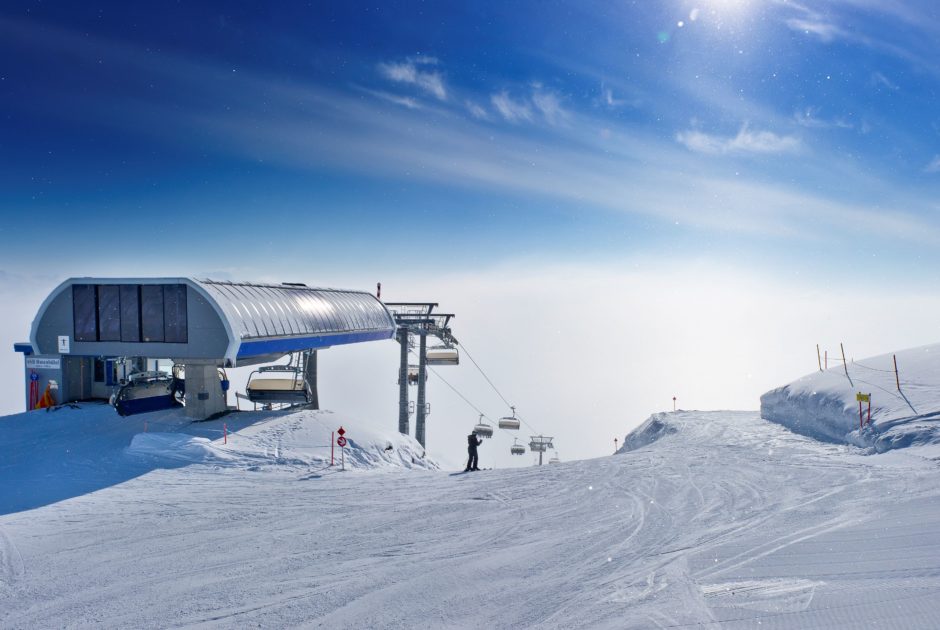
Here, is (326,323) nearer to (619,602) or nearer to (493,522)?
(493,522)

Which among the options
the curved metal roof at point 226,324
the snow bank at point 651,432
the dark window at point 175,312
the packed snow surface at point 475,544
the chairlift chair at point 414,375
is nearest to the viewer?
the packed snow surface at point 475,544

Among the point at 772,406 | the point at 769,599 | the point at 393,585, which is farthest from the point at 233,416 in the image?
the point at 772,406

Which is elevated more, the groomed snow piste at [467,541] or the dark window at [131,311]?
the dark window at [131,311]

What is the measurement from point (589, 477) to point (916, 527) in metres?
6.57

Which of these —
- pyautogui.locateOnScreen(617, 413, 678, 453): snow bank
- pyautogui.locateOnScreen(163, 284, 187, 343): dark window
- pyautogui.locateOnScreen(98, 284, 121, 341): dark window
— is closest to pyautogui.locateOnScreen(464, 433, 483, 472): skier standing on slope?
pyautogui.locateOnScreen(163, 284, 187, 343): dark window

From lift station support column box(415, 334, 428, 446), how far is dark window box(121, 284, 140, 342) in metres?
14.5

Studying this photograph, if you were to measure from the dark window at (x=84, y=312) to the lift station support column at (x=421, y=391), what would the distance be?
15.3 meters

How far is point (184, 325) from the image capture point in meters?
18.5

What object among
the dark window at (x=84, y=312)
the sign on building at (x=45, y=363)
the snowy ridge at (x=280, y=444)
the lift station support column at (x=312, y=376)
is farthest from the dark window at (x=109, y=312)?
the lift station support column at (x=312, y=376)

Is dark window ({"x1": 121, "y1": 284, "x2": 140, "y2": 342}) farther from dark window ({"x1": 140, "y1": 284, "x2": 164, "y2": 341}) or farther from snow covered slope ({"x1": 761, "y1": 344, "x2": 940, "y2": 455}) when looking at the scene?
snow covered slope ({"x1": 761, "y1": 344, "x2": 940, "y2": 455})

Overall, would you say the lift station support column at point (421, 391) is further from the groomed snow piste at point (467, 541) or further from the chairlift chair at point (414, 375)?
the groomed snow piste at point (467, 541)

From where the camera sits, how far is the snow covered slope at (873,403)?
49.8 ft

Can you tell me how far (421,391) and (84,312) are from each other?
15.9 m

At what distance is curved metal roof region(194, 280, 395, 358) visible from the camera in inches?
731
